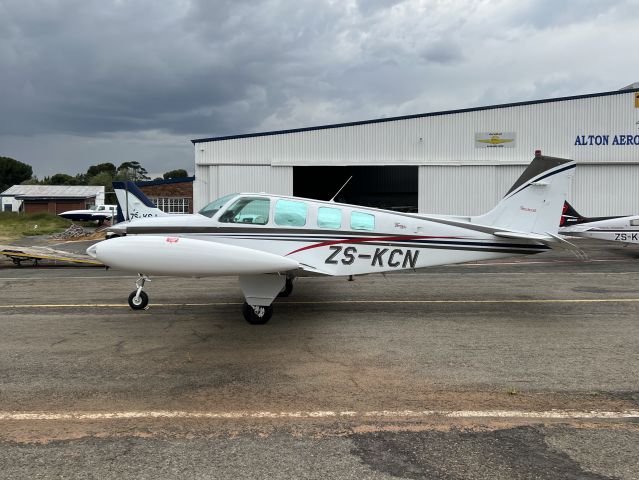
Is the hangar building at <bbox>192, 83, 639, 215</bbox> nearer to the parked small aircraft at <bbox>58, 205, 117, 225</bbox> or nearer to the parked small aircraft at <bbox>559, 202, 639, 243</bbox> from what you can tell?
the parked small aircraft at <bbox>559, 202, 639, 243</bbox>

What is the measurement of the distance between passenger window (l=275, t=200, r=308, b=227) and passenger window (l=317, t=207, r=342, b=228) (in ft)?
0.81

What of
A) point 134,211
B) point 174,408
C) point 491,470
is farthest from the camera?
point 134,211

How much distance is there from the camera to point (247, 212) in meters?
8.01

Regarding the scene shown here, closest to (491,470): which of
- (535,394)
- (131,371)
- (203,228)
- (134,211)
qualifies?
(535,394)

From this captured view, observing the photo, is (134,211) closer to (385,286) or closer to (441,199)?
(385,286)

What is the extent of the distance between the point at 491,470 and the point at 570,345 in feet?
12.3

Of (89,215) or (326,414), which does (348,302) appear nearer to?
(326,414)

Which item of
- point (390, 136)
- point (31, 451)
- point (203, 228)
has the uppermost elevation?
point (390, 136)

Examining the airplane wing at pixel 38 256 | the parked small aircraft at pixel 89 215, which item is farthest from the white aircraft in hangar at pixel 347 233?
the parked small aircraft at pixel 89 215

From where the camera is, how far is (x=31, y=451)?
377cm

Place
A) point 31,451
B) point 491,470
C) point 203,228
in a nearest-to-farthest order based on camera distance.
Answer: point 491,470
point 31,451
point 203,228

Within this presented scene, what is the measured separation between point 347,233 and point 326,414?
407 cm

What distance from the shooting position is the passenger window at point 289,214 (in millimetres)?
8031

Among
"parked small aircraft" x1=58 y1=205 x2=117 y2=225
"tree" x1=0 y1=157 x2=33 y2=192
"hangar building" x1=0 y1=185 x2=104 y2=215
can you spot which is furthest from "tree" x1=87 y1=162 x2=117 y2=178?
"parked small aircraft" x1=58 y1=205 x2=117 y2=225
